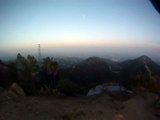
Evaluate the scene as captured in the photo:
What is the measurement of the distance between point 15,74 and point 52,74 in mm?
7492

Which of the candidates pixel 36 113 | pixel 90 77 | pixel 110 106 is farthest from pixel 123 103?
pixel 90 77

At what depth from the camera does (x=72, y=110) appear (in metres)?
13.2

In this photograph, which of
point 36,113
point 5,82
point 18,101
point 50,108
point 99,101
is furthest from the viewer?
point 5,82

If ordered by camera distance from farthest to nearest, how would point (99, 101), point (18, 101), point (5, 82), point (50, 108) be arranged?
point (5, 82) → point (99, 101) → point (18, 101) → point (50, 108)

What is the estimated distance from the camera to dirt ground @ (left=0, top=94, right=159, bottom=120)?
1195 centimetres

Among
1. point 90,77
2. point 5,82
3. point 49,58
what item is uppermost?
point 49,58

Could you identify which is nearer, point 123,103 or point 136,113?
point 136,113

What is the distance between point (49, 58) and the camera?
149ft

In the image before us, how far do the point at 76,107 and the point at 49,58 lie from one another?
106 feet

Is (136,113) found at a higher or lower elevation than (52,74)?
higher

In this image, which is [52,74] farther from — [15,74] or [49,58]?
[15,74]

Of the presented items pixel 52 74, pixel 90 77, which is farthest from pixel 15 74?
pixel 90 77

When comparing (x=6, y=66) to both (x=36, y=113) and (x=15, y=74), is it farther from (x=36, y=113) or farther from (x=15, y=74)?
(x=36, y=113)

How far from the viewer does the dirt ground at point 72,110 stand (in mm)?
11945
